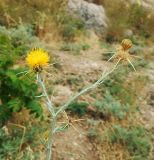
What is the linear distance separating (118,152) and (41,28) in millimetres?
2707

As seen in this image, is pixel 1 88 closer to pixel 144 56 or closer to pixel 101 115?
pixel 101 115

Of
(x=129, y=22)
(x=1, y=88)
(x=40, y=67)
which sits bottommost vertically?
(x=129, y=22)

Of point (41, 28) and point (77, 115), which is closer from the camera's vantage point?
point (77, 115)

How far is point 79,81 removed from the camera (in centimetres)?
612

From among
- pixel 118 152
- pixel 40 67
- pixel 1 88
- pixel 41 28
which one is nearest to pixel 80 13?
pixel 41 28

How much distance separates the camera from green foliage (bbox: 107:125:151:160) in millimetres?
5215

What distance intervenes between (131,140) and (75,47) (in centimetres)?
219

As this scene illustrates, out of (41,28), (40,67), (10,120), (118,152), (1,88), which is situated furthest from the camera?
(41,28)

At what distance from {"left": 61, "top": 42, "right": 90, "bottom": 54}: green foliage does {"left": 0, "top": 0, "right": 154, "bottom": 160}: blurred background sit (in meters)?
0.01

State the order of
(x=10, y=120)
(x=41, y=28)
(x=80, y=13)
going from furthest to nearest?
(x=80, y=13), (x=41, y=28), (x=10, y=120)

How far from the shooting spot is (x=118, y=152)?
16.9 ft

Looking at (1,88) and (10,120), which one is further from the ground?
(1,88)

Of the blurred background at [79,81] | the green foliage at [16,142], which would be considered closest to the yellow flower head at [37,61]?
the blurred background at [79,81]

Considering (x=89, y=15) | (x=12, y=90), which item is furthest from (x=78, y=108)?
(x=89, y=15)
